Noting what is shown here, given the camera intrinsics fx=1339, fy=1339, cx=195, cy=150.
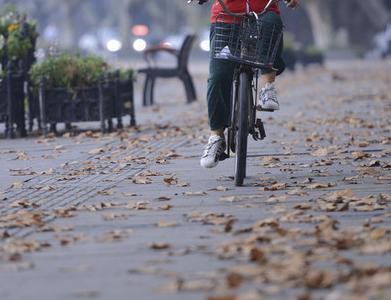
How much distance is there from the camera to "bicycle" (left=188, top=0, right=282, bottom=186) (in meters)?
9.17

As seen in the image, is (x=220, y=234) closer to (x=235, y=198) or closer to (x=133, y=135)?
(x=235, y=198)

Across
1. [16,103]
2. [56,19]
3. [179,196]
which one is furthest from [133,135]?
[56,19]

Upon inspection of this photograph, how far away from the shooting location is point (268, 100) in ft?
31.7

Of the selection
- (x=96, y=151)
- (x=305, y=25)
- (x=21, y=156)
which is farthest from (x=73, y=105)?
(x=305, y=25)

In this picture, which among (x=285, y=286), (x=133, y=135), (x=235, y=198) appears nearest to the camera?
(x=285, y=286)

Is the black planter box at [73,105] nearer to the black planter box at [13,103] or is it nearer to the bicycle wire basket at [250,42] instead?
the black planter box at [13,103]

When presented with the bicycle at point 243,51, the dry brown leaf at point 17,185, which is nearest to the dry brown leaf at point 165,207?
the bicycle at point 243,51

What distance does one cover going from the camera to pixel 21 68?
1524 cm

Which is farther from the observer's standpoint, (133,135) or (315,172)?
(133,135)

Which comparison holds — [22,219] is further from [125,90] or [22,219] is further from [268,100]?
[125,90]

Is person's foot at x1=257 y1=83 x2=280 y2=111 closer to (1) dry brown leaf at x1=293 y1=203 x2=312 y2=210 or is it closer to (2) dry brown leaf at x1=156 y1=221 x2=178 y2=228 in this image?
(1) dry brown leaf at x1=293 y1=203 x2=312 y2=210

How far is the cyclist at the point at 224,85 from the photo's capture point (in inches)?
370

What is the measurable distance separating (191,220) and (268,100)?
2116 mm

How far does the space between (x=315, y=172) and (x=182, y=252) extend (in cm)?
380
